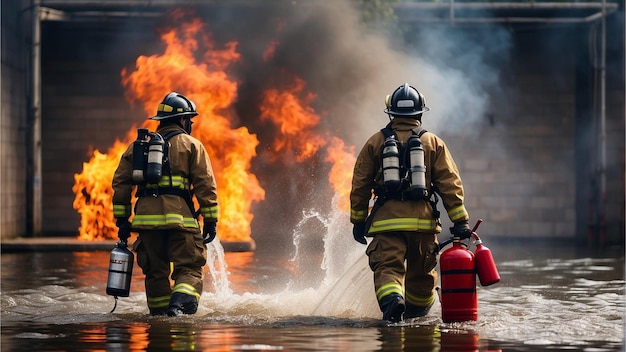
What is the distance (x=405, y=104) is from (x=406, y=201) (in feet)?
2.42

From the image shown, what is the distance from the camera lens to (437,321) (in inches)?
320

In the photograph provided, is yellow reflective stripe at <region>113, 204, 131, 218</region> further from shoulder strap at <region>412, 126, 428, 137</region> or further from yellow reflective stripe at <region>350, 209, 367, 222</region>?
shoulder strap at <region>412, 126, 428, 137</region>

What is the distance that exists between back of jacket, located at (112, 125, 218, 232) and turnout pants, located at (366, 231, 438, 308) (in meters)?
1.30

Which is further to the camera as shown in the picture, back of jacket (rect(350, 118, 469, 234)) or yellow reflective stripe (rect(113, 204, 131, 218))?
yellow reflective stripe (rect(113, 204, 131, 218))

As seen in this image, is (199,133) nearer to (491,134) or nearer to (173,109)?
(491,134)

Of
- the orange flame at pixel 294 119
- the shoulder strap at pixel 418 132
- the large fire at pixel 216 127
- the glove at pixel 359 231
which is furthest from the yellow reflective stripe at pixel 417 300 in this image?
the orange flame at pixel 294 119

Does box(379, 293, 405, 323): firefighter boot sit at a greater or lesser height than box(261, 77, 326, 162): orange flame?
lesser

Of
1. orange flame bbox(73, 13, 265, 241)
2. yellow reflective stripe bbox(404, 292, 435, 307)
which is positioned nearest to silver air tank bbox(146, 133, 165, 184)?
yellow reflective stripe bbox(404, 292, 435, 307)

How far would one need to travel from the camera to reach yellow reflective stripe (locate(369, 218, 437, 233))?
8.06 meters

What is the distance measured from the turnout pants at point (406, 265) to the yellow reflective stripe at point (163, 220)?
4.45 feet

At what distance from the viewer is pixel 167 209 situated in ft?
27.7

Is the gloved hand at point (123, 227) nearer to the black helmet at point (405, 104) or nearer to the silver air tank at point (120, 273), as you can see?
the silver air tank at point (120, 273)

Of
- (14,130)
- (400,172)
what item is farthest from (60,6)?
(400,172)

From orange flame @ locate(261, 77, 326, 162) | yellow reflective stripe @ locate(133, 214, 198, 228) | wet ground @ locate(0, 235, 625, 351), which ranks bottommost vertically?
wet ground @ locate(0, 235, 625, 351)
